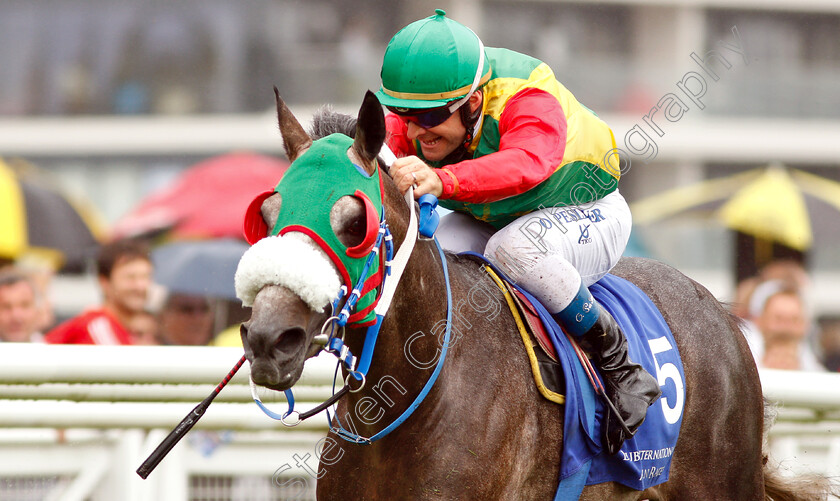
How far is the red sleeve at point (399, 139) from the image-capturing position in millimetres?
3469

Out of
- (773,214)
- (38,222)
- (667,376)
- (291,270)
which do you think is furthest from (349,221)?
(773,214)

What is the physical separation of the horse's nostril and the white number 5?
5.30ft

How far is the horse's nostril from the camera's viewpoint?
7.88 ft

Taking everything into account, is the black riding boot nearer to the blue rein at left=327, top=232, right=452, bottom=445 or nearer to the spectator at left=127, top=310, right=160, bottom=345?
the blue rein at left=327, top=232, right=452, bottom=445

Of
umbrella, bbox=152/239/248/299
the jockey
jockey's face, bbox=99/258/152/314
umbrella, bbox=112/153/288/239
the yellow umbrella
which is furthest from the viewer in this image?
umbrella, bbox=112/153/288/239

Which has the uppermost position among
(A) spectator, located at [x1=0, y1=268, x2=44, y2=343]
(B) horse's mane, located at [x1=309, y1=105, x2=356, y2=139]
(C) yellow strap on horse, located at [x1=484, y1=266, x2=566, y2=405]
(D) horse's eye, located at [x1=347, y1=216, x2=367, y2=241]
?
(B) horse's mane, located at [x1=309, y1=105, x2=356, y2=139]

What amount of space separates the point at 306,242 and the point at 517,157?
82 cm

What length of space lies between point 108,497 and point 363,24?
843 inches

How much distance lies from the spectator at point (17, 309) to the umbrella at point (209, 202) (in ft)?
12.3

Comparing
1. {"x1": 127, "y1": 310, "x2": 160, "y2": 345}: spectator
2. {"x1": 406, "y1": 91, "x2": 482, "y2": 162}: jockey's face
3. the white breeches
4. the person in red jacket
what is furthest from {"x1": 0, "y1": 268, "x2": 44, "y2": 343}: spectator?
{"x1": 406, "y1": 91, "x2": 482, "y2": 162}: jockey's face

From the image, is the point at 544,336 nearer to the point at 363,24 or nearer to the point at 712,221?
the point at 712,221

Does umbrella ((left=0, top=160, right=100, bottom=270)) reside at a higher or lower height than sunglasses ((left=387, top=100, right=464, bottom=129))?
lower

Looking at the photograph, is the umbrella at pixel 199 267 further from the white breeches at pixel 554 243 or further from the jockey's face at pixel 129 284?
the white breeches at pixel 554 243

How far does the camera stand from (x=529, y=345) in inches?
125
